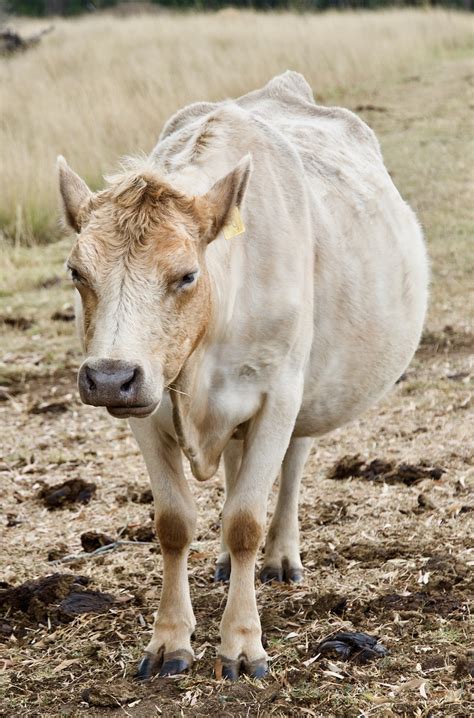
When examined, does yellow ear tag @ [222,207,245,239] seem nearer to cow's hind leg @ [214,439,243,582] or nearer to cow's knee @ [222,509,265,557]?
cow's knee @ [222,509,265,557]

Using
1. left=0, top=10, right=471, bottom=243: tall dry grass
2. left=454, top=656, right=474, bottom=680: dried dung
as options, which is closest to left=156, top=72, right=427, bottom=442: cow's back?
left=454, top=656, right=474, bottom=680: dried dung

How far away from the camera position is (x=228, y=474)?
4.84 meters

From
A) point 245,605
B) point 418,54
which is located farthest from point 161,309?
point 418,54

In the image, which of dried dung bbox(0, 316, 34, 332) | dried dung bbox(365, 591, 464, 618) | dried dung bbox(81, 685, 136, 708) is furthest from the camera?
dried dung bbox(0, 316, 34, 332)

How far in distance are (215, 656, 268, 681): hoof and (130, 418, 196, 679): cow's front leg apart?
0.14 meters

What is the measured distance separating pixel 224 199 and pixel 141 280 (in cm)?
46

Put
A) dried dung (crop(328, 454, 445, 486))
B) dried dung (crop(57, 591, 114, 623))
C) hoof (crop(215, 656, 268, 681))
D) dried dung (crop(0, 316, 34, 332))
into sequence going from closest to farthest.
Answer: hoof (crop(215, 656, 268, 681))
dried dung (crop(57, 591, 114, 623))
dried dung (crop(328, 454, 445, 486))
dried dung (crop(0, 316, 34, 332))

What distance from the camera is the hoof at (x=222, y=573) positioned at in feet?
15.2

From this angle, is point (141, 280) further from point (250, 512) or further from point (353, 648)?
point (353, 648)

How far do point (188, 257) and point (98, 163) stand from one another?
33.0 ft

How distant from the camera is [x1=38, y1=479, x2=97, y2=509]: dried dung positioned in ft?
18.6

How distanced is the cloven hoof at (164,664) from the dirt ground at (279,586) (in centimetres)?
5

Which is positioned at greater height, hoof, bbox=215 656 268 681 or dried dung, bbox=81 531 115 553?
hoof, bbox=215 656 268 681

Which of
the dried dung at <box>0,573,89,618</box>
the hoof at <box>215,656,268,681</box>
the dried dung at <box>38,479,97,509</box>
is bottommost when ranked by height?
the dried dung at <box>38,479,97,509</box>
